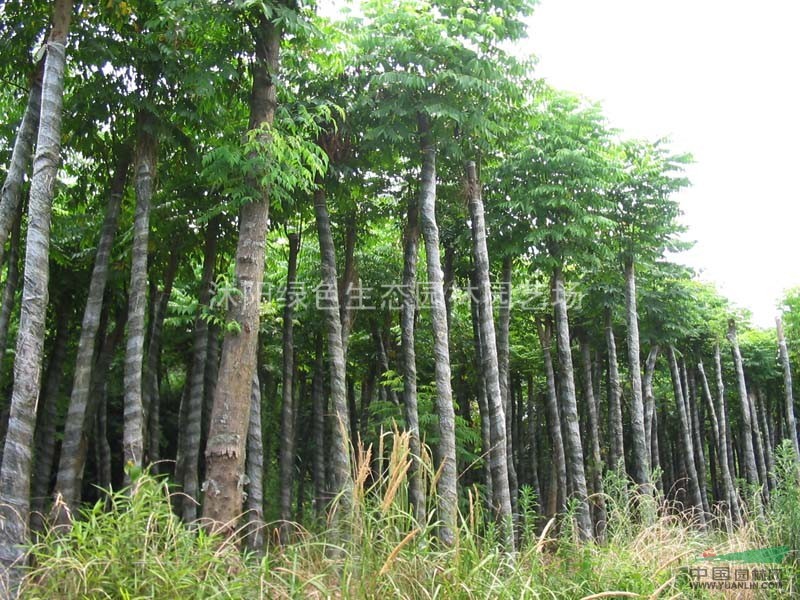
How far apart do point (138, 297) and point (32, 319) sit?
76.9 inches

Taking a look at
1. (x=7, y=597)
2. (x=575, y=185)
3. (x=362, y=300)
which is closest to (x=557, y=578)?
(x=7, y=597)

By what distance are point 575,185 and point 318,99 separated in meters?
4.82

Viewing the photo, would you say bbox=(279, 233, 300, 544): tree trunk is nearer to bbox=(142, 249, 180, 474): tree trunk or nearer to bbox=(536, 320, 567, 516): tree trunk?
bbox=(142, 249, 180, 474): tree trunk

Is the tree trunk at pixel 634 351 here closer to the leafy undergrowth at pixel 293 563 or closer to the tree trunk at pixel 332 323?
the tree trunk at pixel 332 323

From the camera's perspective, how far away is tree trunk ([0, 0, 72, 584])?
19.3ft

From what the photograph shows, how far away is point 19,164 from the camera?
7027mm

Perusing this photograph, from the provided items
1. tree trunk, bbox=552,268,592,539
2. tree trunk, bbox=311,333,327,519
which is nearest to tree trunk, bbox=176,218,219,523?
tree trunk, bbox=311,333,327,519

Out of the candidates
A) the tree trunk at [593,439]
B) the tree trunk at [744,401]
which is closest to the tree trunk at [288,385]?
A: the tree trunk at [593,439]

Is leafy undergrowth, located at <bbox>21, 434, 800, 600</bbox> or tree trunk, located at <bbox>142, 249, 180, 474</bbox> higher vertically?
tree trunk, located at <bbox>142, 249, 180, 474</bbox>

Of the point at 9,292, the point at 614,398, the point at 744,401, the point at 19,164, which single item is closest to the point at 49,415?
the point at 9,292

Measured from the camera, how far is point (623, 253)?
46.8 ft

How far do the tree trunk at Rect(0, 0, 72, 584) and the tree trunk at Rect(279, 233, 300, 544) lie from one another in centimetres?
523

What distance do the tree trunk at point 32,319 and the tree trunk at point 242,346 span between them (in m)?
1.51

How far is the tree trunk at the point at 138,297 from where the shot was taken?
7.91 metres
